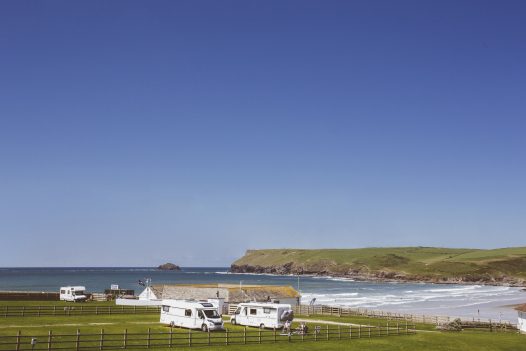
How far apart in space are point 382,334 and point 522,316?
1811cm

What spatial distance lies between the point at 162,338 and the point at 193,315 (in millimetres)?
6490

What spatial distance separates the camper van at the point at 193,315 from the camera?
138 feet

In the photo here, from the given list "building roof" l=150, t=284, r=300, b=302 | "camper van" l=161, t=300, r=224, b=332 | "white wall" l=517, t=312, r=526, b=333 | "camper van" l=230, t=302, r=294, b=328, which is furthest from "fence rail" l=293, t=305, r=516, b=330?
"camper van" l=161, t=300, r=224, b=332

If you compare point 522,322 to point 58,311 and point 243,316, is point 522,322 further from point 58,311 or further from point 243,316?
point 58,311

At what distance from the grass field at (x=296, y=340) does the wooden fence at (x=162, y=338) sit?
986mm

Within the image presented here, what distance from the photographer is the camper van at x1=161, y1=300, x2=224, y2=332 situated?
41938 millimetres

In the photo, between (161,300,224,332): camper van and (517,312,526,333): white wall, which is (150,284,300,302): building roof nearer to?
(161,300,224,332): camper van

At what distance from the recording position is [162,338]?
36062 millimetres

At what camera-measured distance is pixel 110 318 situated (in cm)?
5100

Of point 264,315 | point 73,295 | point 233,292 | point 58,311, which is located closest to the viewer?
point 264,315

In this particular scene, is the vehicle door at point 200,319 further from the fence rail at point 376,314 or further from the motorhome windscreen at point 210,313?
the fence rail at point 376,314

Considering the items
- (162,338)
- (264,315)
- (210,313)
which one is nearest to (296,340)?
(264,315)

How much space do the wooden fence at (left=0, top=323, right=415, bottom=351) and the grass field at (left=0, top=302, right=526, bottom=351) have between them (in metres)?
0.99

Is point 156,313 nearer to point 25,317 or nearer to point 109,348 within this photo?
point 25,317
